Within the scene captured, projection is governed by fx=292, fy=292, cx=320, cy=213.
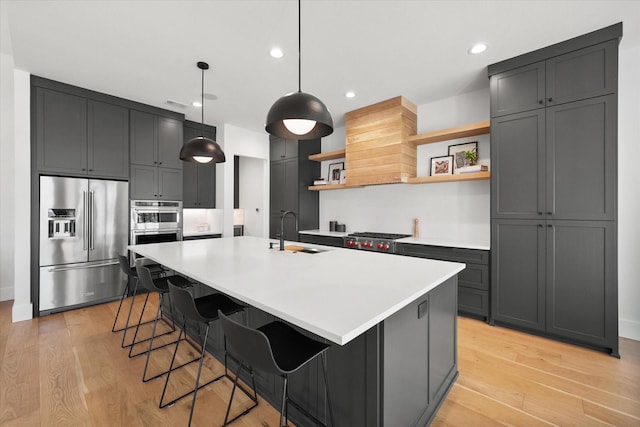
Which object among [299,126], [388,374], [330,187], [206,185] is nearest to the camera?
[388,374]

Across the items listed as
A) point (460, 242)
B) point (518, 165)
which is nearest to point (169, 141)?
point (460, 242)

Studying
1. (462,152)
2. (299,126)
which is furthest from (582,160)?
(299,126)

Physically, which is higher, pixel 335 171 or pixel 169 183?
pixel 335 171

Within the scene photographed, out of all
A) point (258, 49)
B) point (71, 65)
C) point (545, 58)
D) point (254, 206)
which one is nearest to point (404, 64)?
point (545, 58)

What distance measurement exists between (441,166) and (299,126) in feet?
8.51

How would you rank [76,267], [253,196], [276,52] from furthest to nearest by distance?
[253,196] < [76,267] < [276,52]

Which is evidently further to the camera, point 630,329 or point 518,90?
point 518,90

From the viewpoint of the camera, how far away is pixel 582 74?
8.47ft

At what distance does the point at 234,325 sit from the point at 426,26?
104 inches

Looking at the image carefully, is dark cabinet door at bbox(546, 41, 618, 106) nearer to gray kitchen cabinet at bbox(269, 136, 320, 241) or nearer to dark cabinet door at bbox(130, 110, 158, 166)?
gray kitchen cabinet at bbox(269, 136, 320, 241)

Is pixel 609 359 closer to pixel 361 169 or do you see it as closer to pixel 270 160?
pixel 361 169

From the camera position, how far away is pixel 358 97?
12.9 ft

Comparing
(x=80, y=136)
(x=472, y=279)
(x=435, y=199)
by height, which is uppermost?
(x=80, y=136)

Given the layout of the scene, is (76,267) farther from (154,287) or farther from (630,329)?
(630,329)
